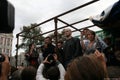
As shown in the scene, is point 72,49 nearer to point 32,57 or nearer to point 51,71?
point 51,71

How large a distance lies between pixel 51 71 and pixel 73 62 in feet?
8.22

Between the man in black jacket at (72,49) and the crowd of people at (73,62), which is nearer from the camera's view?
the crowd of people at (73,62)

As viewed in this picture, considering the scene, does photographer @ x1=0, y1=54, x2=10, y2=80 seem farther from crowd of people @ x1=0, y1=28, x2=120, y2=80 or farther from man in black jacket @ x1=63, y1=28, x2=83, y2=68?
man in black jacket @ x1=63, y1=28, x2=83, y2=68

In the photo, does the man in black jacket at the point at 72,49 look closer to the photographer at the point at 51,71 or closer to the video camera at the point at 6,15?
the photographer at the point at 51,71

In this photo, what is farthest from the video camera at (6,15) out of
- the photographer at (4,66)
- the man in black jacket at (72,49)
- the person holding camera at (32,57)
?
the person holding camera at (32,57)

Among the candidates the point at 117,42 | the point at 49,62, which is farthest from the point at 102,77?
the point at 49,62

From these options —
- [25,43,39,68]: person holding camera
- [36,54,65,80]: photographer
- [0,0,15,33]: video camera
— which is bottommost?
[36,54,65,80]: photographer

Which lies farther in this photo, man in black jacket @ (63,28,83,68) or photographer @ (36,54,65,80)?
man in black jacket @ (63,28,83,68)

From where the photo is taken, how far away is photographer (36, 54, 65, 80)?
4.30 meters

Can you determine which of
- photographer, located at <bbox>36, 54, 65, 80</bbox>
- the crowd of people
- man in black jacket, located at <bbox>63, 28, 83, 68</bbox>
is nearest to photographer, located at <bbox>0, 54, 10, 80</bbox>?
the crowd of people

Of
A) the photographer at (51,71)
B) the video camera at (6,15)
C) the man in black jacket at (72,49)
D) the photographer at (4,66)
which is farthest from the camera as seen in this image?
the man in black jacket at (72,49)

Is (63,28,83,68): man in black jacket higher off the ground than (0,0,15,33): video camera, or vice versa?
(0,0,15,33): video camera

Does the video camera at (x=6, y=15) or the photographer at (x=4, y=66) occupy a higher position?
the video camera at (x=6, y=15)

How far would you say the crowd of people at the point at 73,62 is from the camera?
1746 mm
